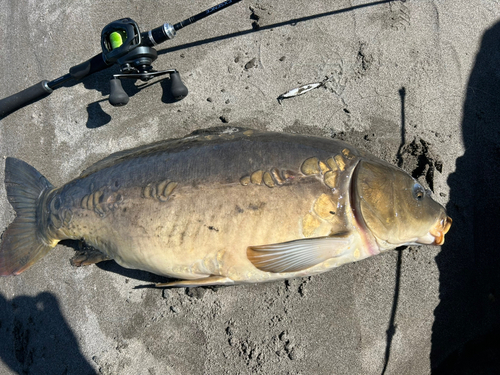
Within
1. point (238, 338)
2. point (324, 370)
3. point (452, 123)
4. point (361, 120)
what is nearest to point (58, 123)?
point (238, 338)

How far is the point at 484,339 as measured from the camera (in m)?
2.72

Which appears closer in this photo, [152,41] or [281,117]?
[152,41]

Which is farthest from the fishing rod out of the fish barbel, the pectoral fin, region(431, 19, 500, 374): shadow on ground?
region(431, 19, 500, 374): shadow on ground

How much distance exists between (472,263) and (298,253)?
181cm

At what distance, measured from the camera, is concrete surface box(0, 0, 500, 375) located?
2723mm

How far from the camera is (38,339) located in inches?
116

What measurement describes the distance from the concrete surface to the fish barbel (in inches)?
26.5

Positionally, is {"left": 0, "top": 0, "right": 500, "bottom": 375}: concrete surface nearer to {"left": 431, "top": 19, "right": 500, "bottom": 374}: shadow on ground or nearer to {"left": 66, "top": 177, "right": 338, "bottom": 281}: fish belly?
{"left": 431, "top": 19, "right": 500, "bottom": 374}: shadow on ground

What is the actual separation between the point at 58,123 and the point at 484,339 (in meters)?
4.56

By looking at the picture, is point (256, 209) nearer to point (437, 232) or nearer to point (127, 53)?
point (437, 232)

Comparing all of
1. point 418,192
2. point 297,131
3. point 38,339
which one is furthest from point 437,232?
point 38,339

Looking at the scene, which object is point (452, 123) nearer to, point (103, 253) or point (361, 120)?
point (361, 120)

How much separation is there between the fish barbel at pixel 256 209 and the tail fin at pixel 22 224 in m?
0.84

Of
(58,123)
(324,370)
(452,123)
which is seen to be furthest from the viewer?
(58,123)
